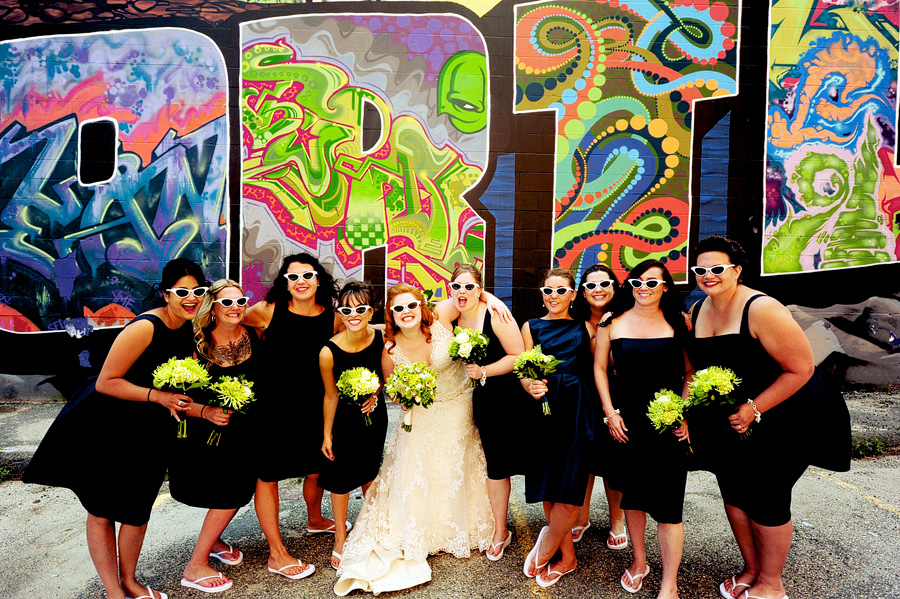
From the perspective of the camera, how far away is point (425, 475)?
144 inches

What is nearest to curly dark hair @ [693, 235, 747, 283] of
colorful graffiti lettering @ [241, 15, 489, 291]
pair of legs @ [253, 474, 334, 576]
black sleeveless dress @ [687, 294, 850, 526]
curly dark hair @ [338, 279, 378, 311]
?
black sleeveless dress @ [687, 294, 850, 526]

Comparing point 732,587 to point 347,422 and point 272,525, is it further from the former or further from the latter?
point 272,525

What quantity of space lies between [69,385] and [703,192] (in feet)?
30.4

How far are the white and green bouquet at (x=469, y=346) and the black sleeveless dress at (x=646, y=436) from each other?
2.84ft

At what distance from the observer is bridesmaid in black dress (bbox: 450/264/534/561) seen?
366cm

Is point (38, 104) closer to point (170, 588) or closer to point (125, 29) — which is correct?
point (125, 29)

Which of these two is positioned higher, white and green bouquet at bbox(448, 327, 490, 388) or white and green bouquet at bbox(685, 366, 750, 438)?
white and green bouquet at bbox(448, 327, 490, 388)

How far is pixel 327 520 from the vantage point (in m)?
4.09

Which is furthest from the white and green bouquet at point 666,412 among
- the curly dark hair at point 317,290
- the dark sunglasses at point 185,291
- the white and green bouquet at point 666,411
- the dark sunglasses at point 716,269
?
the dark sunglasses at point 185,291

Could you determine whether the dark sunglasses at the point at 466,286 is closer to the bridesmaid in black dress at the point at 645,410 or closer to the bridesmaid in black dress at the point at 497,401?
the bridesmaid in black dress at the point at 497,401

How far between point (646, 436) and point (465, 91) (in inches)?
213

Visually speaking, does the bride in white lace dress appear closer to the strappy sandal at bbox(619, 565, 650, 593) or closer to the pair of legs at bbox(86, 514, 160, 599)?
the strappy sandal at bbox(619, 565, 650, 593)

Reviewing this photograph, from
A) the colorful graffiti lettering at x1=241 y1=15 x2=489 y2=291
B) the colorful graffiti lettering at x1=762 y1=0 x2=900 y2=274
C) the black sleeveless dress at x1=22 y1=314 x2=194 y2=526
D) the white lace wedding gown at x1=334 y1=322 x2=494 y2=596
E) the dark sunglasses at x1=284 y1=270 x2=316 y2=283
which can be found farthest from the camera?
the colorful graffiti lettering at x1=762 y1=0 x2=900 y2=274

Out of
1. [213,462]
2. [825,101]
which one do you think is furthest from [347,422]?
[825,101]
